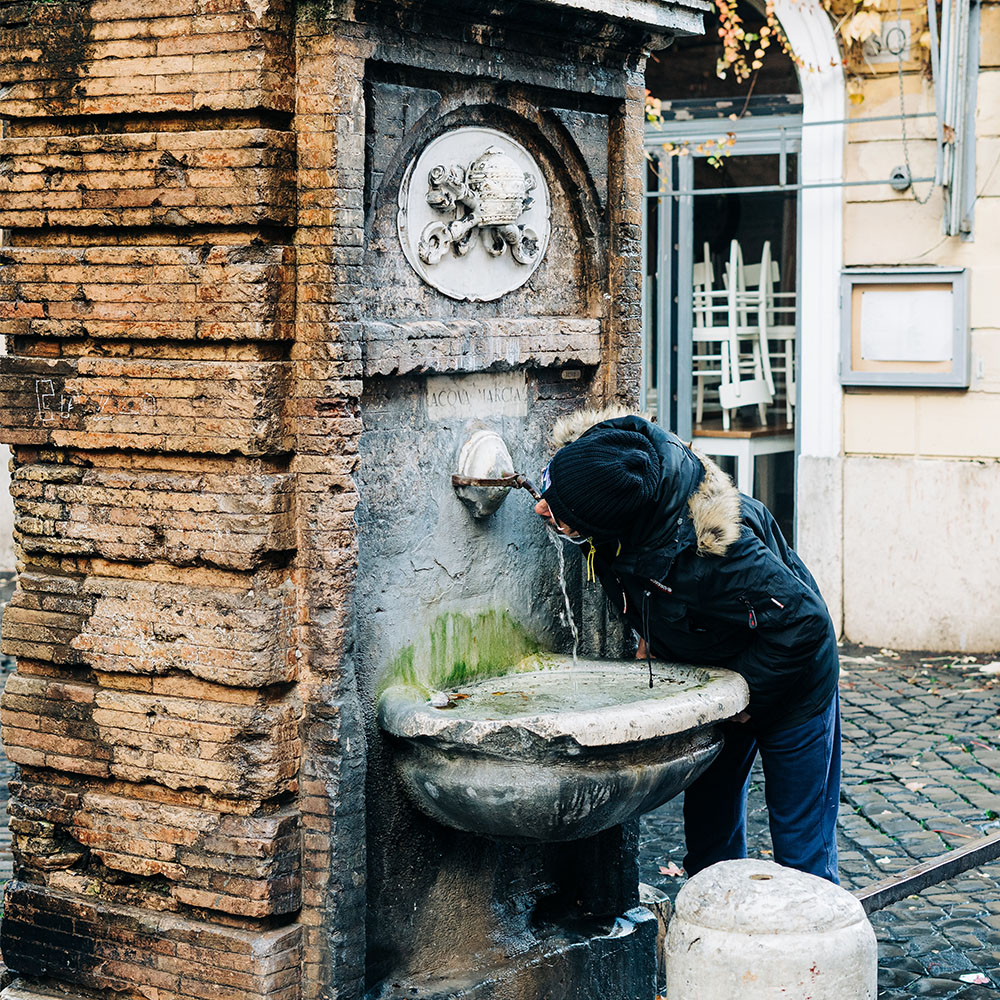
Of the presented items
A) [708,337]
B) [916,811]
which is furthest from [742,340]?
[916,811]

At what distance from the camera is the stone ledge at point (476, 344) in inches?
165

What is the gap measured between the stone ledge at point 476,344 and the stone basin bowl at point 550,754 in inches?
36.2

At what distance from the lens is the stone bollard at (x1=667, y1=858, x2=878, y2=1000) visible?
3.73 metres

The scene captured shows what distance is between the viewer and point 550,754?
403 centimetres

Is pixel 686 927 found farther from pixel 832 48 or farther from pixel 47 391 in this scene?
pixel 832 48

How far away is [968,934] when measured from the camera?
18.1 ft

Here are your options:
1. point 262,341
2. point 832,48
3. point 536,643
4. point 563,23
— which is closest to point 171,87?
point 262,341

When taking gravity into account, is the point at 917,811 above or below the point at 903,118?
below

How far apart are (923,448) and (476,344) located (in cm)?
568

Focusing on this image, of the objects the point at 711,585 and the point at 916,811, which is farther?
the point at 916,811

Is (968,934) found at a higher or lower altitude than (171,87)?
lower

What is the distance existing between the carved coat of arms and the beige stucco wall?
5.53 metres

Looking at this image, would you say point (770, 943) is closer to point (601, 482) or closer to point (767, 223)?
point (601, 482)

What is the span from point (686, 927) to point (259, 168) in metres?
2.14
